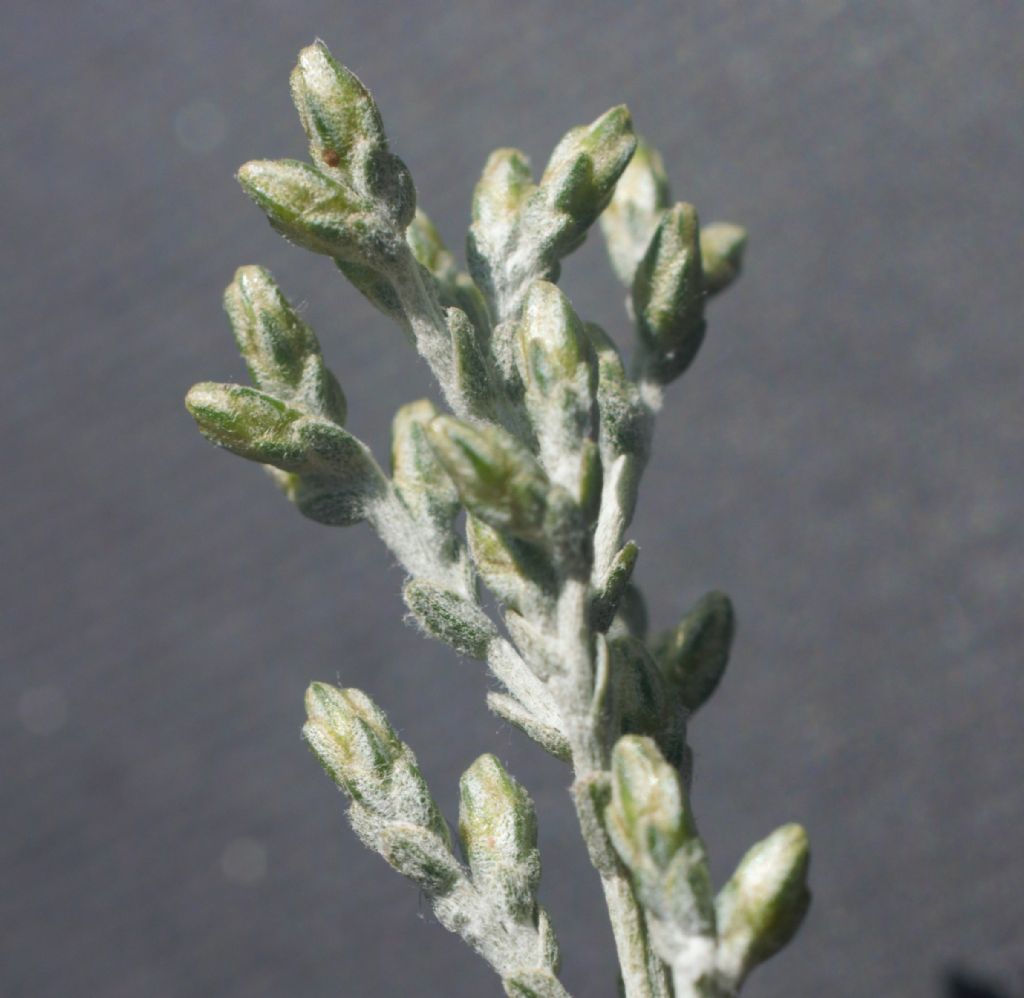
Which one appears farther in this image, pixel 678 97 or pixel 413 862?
pixel 678 97

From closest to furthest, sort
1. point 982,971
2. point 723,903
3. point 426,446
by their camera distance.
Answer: point 723,903 < point 426,446 < point 982,971

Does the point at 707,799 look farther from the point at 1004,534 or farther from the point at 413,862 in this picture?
the point at 413,862

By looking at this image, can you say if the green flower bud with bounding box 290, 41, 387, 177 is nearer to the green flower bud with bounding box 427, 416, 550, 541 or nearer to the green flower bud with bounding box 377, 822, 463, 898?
the green flower bud with bounding box 427, 416, 550, 541

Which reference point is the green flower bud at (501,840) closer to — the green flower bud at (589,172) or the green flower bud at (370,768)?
the green flower bud at (370,768)

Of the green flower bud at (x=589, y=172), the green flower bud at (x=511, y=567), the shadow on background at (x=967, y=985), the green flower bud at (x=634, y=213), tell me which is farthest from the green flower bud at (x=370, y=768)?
the shadow on background at (x=967, y=985)

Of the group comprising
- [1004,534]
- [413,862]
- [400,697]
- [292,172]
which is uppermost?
[400,697]

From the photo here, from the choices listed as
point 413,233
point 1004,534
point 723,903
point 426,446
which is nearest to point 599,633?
point 723,903

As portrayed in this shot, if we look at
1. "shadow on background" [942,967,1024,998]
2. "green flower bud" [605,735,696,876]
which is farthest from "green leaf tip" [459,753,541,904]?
"shadow on background" [942,967,1024,998]
